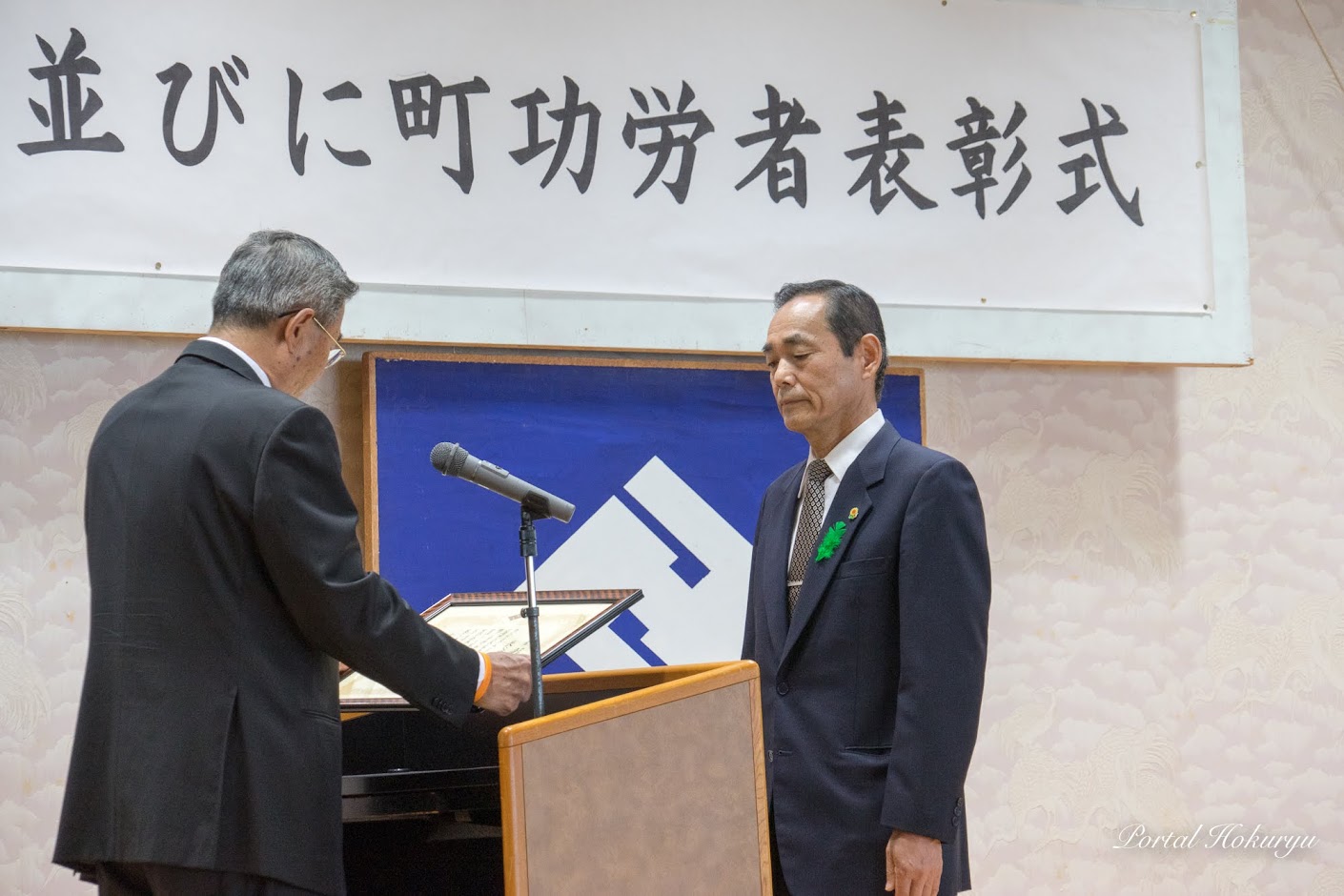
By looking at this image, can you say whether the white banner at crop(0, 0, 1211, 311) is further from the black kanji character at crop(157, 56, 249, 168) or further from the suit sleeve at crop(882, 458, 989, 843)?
the suit sleeve at crop(882, 458, 989, 843)

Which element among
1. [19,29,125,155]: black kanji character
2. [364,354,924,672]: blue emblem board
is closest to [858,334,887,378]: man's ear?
[364,354,924,672]: blue emblem board

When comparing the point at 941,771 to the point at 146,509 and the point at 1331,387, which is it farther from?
the point at 1331,387

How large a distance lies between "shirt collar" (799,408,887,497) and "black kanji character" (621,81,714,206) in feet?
3.24

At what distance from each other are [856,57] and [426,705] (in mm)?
2051

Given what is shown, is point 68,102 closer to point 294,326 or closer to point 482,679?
point 294,326

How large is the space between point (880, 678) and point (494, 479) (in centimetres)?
64

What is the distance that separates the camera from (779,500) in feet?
7.57

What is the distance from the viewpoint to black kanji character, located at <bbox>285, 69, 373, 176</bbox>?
108 inches

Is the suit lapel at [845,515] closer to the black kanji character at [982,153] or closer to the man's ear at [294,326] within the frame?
the man's ear at [294,326]

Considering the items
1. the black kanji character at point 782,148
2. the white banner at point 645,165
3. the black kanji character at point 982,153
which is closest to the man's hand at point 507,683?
the white banner at point 645,165

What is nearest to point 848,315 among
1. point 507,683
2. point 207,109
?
point 507,683

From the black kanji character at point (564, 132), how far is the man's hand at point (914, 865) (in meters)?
1.58

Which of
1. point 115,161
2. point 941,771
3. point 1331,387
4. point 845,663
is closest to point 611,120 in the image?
point 115,161

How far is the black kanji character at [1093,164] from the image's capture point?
3.33 m
